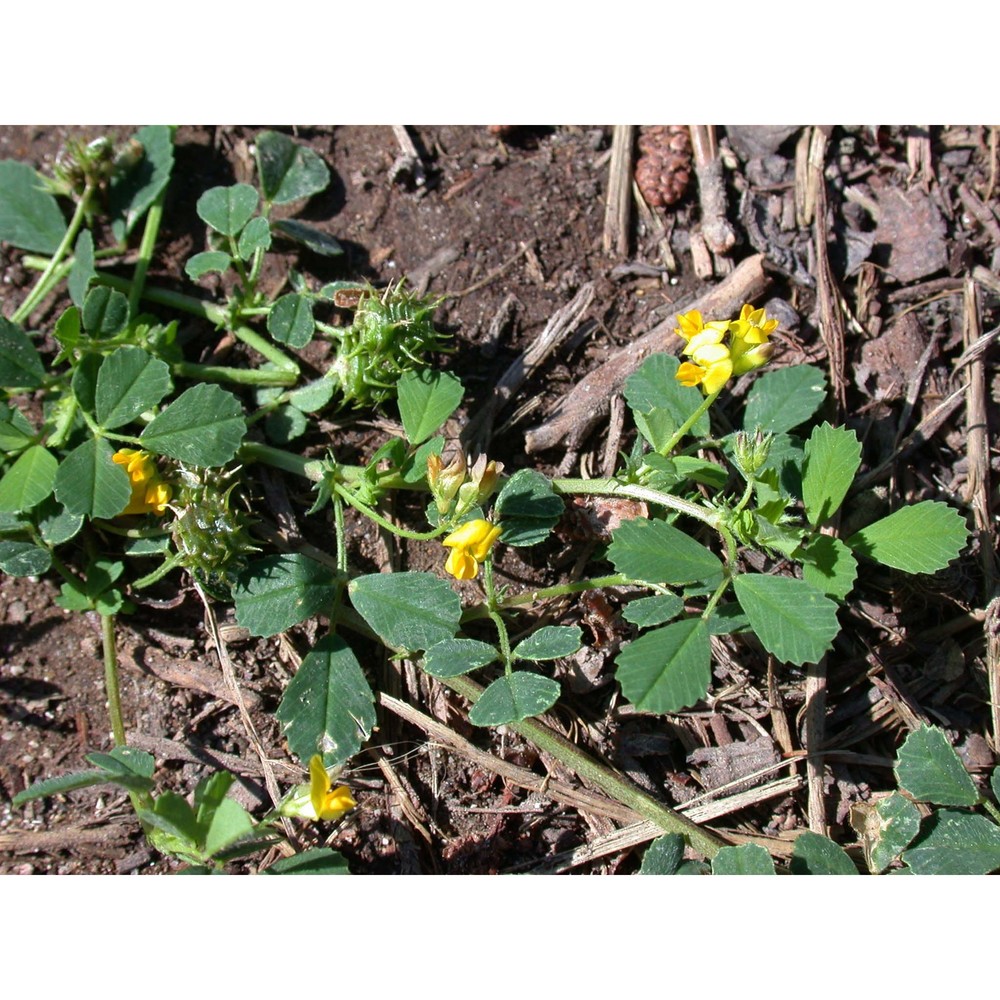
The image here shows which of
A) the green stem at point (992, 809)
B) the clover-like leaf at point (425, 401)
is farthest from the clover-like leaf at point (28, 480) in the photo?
the green stem at point (992, 809)

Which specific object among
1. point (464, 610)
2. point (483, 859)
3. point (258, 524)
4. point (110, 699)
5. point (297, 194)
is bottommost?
point (483, 859)

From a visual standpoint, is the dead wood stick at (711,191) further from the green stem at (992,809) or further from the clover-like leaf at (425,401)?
the green stem at (992,809)

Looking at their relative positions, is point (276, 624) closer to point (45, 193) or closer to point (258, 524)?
point (258, 524)

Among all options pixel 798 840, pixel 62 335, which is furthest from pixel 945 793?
pixel 62 335

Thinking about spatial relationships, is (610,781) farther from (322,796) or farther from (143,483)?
(143,483)

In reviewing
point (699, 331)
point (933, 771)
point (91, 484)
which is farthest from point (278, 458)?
point (933, 771)
